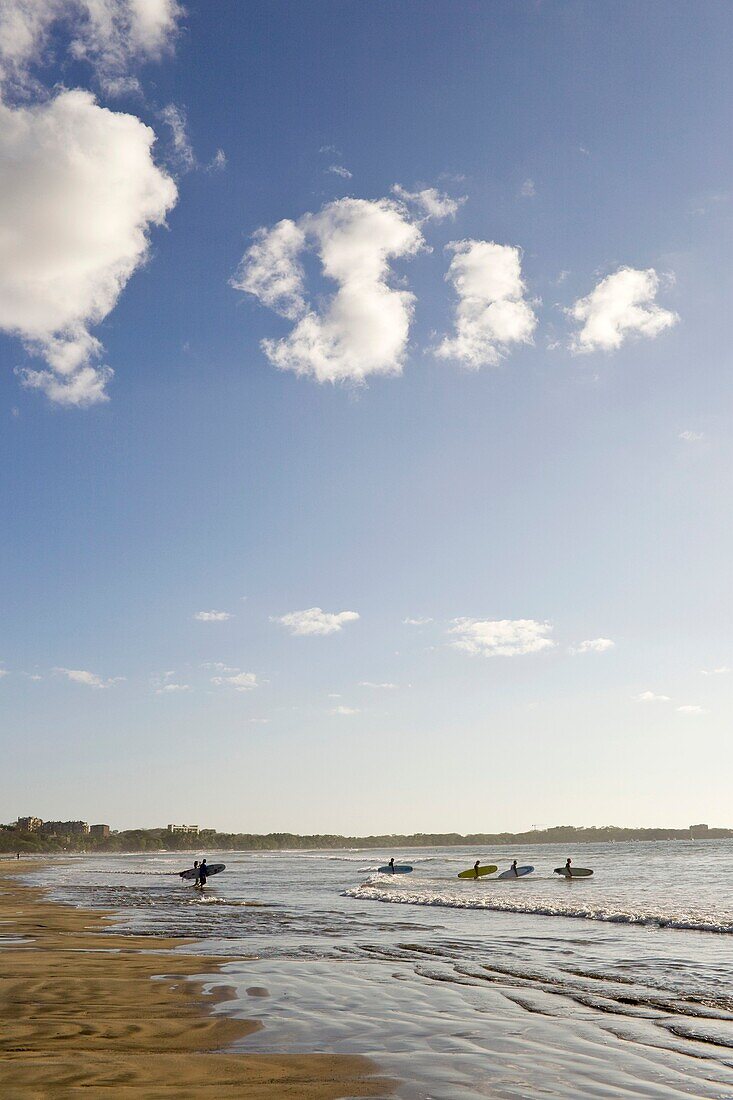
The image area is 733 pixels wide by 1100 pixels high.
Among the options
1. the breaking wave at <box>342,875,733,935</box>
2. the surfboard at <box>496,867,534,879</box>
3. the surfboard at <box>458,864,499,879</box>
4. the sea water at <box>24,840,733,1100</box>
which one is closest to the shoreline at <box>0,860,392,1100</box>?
the sea water at <box>24,840,733,1100</box>

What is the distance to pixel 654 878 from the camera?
172 feet

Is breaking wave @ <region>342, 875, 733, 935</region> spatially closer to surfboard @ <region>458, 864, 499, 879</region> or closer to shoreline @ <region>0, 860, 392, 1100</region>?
shoreline @ <region>0, 860, 392, 1100</region>

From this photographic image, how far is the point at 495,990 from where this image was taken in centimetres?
1243

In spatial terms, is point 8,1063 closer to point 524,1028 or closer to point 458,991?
point 524,1028

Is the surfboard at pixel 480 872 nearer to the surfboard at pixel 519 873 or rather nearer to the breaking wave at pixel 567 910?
the surfboard at pixel 519 873

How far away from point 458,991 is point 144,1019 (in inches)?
215

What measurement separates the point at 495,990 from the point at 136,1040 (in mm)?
6668

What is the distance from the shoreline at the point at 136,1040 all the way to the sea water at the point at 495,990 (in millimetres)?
529

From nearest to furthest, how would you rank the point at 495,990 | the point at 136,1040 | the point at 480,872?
the point at 136,1040 → the point at 495,990 → the point at 480,872

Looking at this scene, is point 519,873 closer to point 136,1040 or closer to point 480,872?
point 480,872

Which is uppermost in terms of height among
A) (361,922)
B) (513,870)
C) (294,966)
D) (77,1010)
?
(77,1010)

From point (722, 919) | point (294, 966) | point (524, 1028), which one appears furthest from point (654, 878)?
point (524, 1028)

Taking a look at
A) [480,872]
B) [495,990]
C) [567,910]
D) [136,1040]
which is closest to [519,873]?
[480,872]

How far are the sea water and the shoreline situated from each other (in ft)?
1.74
